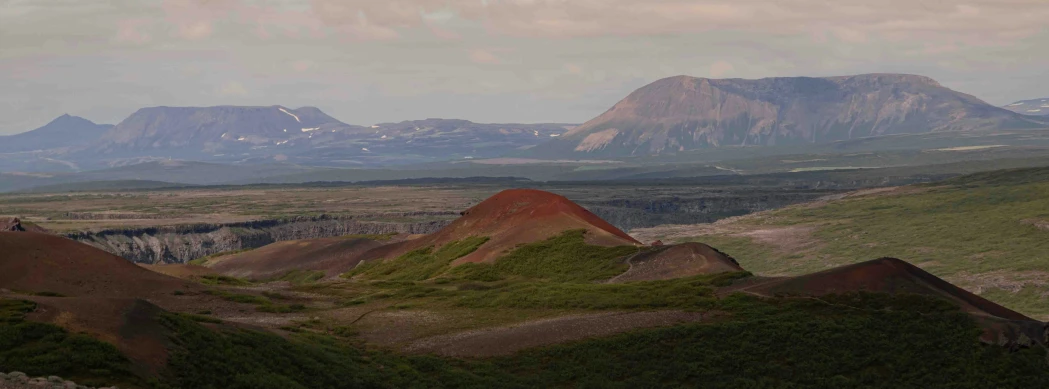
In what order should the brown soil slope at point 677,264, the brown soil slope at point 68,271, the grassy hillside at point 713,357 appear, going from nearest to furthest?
1. the grassy hillside at point 713,357
2. the brown soil slope at point 68,271
3. the brown soil slope at point 677,264

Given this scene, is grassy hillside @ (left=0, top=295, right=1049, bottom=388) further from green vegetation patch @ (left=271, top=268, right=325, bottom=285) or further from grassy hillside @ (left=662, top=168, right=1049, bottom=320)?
→ green vegetation patch @ (left=271, top=268, right=325, bottom=285)

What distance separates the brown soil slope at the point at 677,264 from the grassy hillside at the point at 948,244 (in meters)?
37.8

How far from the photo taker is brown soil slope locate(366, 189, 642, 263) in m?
108

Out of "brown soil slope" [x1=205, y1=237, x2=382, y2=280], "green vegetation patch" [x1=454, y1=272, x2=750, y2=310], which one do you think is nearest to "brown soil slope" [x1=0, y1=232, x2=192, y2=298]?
"green vegetation patch" [x1=454, y1=272, x2=750, y2=310]

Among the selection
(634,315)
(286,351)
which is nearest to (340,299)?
(634,315)

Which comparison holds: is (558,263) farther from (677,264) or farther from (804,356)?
(804,356)

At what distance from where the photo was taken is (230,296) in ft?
260

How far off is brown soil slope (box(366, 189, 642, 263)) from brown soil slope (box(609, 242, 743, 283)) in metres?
11.4

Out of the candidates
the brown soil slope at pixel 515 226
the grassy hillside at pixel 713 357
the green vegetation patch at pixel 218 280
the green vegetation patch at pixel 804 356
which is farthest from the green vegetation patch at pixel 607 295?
the brown soil slope at pixel 515 226

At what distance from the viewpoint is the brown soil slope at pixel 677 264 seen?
288 feet

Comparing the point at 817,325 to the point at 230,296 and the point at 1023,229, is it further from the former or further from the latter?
the point at 1023,229

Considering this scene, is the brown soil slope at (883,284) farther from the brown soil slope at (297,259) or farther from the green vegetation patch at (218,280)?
the brown soil slope at (297,259)

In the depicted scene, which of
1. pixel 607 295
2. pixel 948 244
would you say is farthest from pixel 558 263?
pixel 948 244

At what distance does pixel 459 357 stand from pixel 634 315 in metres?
13.0
